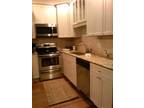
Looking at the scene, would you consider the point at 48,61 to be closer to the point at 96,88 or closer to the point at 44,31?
the point at 44,31

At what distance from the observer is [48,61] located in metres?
5.19

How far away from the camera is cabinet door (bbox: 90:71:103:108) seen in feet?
8.18

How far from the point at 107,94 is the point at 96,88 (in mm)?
390

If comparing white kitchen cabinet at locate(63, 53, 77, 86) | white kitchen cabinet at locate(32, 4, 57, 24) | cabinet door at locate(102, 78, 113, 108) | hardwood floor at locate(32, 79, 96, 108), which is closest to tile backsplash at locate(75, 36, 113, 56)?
white kitchen cabinet at locate(63, 53, 77, 86)

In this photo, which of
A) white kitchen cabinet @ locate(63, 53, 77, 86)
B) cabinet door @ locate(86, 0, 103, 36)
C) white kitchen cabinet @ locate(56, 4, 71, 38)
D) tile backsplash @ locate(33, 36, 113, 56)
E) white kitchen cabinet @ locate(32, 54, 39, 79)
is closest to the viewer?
cabinet door @ locate(86, 0, 103, 36)

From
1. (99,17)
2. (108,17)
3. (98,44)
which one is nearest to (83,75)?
(98,44)

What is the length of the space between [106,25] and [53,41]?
3377mm

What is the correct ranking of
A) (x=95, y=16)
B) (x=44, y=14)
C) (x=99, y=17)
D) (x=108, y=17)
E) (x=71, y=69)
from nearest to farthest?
(x=108, y=17)
(x=99, y=17)
(x=95, y=16)
(x=71, y=69)
(x=44, y=14)

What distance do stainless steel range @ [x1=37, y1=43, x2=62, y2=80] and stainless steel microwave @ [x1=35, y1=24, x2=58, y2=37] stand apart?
0.36 meters

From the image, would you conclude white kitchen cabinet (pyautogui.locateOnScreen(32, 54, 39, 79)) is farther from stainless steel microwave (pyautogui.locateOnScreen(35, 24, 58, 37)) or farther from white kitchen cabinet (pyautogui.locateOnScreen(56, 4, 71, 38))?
white kitchen cabinet (pyautogui.locateOnScreen(56, 4, 71, 38))

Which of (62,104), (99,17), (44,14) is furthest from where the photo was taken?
(44,14)
